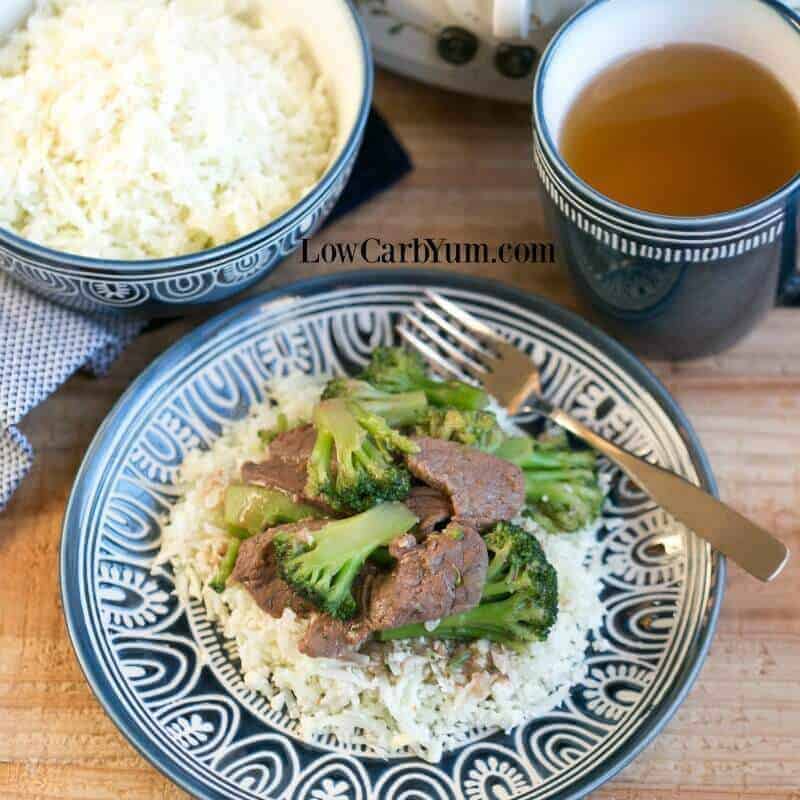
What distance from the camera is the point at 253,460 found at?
264cm

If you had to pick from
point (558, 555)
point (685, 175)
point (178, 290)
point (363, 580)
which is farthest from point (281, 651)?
point (685, 175)

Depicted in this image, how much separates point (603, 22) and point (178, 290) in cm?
119

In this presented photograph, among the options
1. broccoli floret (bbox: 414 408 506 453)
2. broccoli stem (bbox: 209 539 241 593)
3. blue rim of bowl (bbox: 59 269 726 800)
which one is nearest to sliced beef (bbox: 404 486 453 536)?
broccoli floret (bbox: 414 408 506 453)

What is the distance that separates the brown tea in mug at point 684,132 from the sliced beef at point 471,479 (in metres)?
0.71

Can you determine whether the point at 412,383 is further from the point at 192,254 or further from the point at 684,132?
the point at 684,132

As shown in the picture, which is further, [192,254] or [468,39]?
[468,39]

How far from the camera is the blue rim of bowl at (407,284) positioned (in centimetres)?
218

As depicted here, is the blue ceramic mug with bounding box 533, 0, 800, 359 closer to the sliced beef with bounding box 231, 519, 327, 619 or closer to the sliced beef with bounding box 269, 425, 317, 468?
the sliced beef with bounding box 269, 425, 317, 468

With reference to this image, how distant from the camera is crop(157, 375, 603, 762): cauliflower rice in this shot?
2.28 meters

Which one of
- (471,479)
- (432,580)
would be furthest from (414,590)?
(471,479)

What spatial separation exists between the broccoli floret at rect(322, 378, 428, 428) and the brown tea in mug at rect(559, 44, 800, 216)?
2.17ft

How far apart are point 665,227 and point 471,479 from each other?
67 cm

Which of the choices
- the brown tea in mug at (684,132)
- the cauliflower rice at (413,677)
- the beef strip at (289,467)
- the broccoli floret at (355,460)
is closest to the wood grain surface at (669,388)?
the cauliflower rice at (413,677)

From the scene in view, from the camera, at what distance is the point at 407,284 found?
9.23 ft
